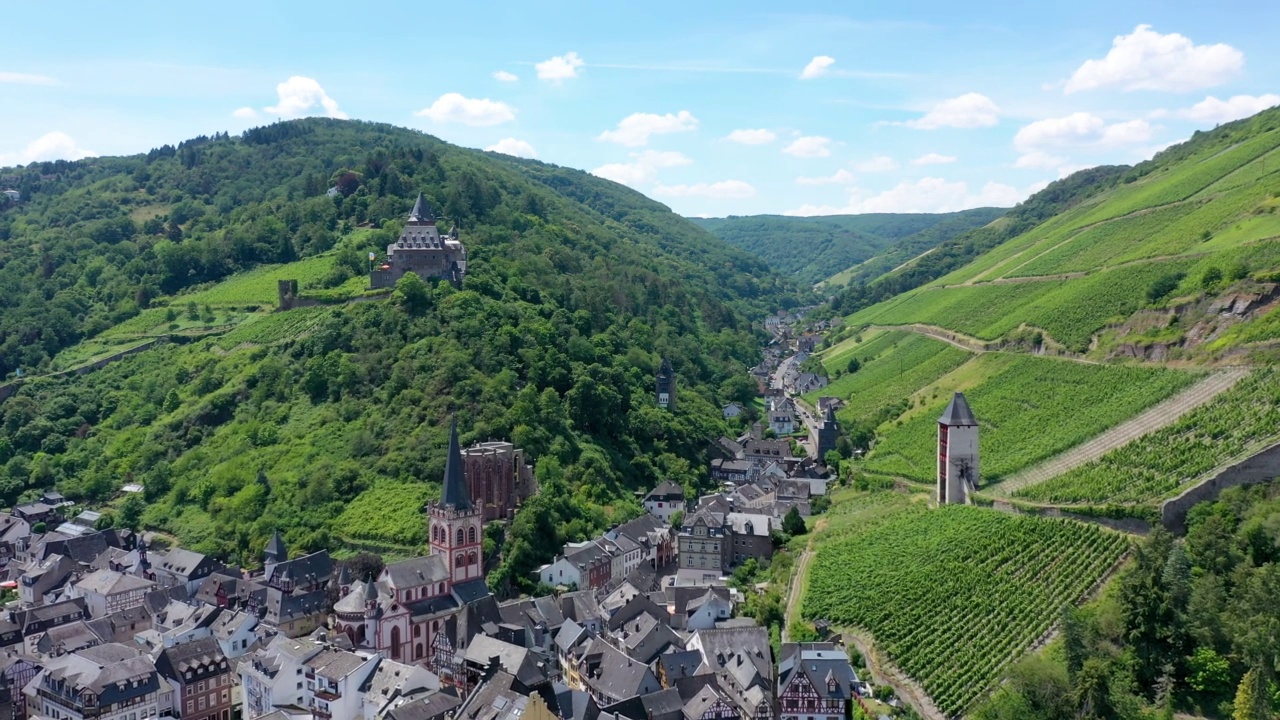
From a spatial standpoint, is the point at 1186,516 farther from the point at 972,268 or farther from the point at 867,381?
the point at 972,268

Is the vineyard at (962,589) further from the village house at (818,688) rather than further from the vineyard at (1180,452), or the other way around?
the village house at (818,688)

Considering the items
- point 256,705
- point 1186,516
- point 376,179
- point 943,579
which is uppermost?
point 376,179

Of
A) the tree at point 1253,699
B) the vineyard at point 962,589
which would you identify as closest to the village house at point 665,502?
the vineyard at point 962,589

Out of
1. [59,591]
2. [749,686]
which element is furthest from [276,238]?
[749,686]

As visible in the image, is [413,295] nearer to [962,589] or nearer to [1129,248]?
[962,589]

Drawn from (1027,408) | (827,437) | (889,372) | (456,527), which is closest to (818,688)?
(456,527)

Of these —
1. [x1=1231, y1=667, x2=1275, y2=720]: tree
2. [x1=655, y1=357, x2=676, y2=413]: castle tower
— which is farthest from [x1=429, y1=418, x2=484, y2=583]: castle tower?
[x1=655, y1=357, x2=676, y2=413]: castle tower
